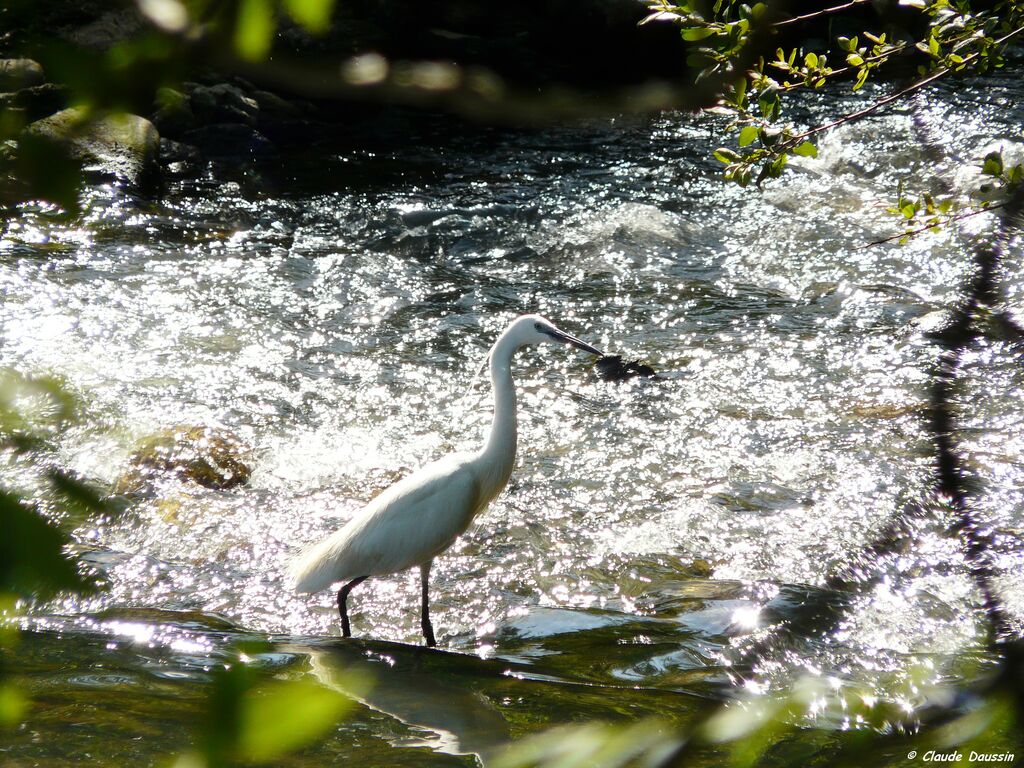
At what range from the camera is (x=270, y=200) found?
34.1 ft

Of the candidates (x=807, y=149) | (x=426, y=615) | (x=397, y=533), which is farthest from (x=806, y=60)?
(x=426, y=615)

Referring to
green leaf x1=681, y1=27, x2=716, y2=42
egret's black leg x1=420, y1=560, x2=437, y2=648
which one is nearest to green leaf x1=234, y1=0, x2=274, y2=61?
green leaf x1=681, y1=27, x2=716, y2=42

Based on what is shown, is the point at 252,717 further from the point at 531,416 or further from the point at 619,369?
the point at 619,369

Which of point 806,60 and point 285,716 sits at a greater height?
point 806,60

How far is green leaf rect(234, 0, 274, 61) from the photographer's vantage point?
57cm

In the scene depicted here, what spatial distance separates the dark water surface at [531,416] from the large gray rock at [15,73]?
0.61ft

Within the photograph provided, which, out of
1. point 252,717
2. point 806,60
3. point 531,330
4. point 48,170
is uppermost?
point 806,60

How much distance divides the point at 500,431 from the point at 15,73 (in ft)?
14.9

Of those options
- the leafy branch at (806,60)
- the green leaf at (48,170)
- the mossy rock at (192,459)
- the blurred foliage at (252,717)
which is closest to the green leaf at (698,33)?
the leafy branch at (806,60)

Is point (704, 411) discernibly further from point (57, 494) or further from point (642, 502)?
point (57, 494)

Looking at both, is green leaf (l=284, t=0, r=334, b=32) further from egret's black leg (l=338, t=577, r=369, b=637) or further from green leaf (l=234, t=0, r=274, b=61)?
egret's black leg (l=338, t=577, r=369, b=637)

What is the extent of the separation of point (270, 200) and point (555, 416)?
5.00 meters

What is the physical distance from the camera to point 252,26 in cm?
57

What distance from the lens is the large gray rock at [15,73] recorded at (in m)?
0.54
